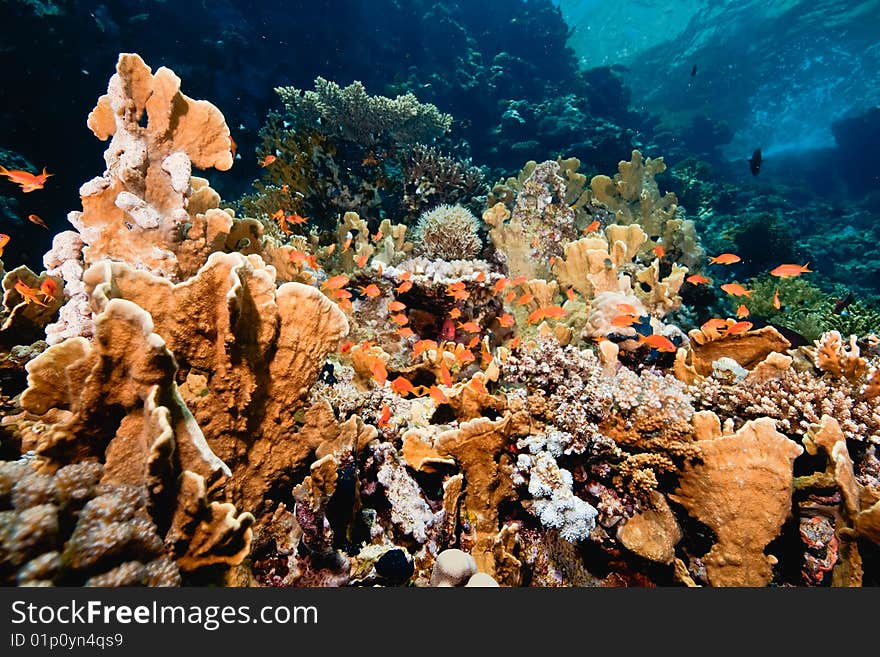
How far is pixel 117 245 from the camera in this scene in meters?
2.64

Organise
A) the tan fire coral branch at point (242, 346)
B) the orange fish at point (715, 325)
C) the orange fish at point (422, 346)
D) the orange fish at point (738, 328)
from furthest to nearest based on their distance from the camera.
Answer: the orange fish at point (422, 346) < the orange fish at point (715, 325) < the orange fish at point (738, 328) < the tan fire coral branch at point (242, 346)

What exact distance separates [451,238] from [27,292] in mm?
4720

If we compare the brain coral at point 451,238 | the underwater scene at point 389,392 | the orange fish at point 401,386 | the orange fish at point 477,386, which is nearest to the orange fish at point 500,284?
the underwater scene at point 389,392

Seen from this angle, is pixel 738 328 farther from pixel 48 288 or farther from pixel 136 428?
pixel 48 288

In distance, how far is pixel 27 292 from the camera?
292 cm

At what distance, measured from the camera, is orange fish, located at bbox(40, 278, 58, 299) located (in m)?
3.03

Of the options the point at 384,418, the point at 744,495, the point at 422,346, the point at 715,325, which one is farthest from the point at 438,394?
the point at 715,325

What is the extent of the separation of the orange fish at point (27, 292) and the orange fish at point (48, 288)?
39 millimetres

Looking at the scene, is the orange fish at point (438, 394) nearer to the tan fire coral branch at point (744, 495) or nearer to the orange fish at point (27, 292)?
the tan fire coral branch at point (744, 495)

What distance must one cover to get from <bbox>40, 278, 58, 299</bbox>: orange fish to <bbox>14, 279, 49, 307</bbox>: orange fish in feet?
0.13

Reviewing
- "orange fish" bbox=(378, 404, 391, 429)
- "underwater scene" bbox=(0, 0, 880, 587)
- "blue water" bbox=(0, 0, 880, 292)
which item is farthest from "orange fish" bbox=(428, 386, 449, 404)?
"blue water" bbox=(0, 0, 880, 292)

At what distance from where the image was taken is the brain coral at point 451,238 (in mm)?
6105

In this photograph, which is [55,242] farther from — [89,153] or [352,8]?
[352,8]

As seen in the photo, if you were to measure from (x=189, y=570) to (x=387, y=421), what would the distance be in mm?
1720
